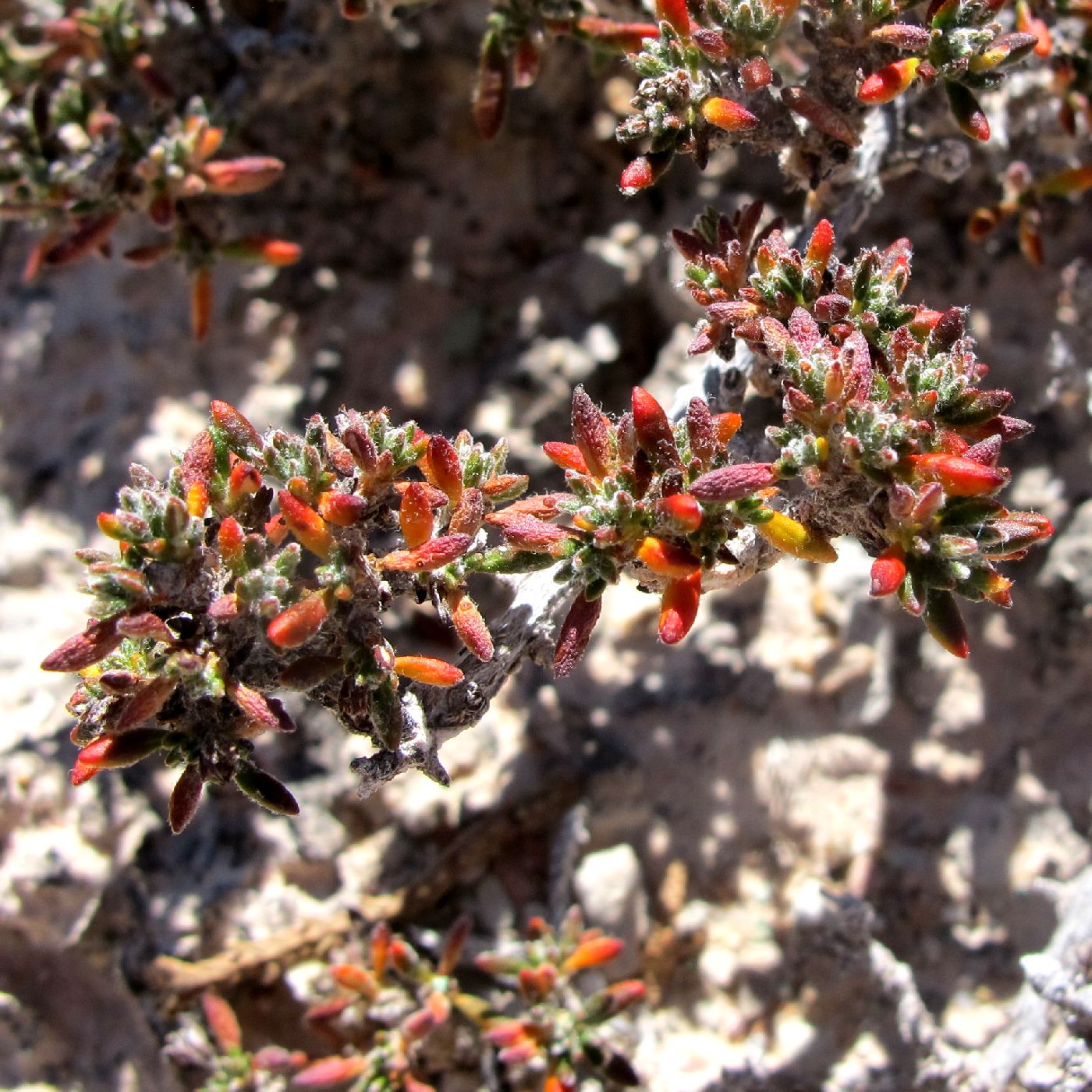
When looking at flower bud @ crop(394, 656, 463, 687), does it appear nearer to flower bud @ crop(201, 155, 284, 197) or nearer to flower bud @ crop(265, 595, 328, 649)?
flower bud @ crop(265, 595, 328, 649)

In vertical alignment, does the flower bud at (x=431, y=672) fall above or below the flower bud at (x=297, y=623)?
below

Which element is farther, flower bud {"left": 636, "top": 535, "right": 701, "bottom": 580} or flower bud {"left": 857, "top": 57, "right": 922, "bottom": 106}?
flower bud {"left": 857, "top": 57, "right": 922, "bottom": 106}

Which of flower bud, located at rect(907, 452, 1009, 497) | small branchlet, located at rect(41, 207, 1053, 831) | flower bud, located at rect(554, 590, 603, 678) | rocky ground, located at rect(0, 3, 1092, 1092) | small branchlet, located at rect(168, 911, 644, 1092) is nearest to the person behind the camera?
flower bud, located at rect(907, 452, 1009, 497)

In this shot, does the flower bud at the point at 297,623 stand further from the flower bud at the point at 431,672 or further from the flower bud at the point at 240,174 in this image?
the flower bud at the point at 240,174

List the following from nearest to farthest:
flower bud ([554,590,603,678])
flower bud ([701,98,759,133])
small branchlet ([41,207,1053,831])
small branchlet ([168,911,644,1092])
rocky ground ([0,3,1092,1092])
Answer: small branchlet ([41,207,1053,831]) → flower bud ([554,590,603,678]) → flower bud ([701,98,759,133]) → small branchlet ([168,911,644,1092]) → rocky ground ([0,3,1092,1092])

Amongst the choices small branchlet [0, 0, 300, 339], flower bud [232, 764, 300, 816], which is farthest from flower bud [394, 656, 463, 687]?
small branchlet [0, 0, 300, 339]

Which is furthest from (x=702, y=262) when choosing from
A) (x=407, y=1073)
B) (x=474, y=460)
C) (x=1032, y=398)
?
(x=407, y=1073)

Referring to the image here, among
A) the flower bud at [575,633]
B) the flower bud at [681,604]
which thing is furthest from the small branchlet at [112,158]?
the flower bud at [681,604]

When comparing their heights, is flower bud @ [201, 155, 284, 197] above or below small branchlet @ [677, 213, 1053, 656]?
above

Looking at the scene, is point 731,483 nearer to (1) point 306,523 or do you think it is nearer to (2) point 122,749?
(1) point 306,523
